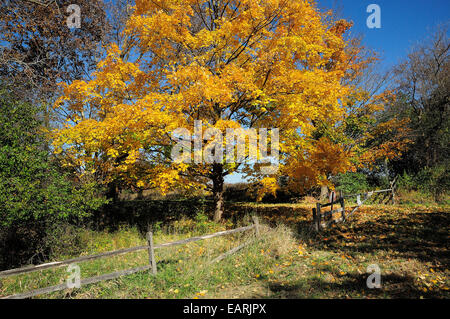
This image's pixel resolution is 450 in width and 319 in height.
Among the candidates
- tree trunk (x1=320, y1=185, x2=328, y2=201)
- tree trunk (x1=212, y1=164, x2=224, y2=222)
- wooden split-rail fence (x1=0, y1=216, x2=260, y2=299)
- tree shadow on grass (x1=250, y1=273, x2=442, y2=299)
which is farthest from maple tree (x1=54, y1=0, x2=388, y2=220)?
tree trunk (x1=320, y1=185, x2=328, y2=201)

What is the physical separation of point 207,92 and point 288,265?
5492mm

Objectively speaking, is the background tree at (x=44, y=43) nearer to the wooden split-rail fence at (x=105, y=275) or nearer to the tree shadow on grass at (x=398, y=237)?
the wooden split-rail fence at (x=105, y=275)

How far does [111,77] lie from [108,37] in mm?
7568

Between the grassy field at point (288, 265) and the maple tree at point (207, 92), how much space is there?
7.27 ft

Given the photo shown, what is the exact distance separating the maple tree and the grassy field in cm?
221

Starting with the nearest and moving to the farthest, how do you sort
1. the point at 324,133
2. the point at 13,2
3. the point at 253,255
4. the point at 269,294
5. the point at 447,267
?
the point at 269,294, the point at 447,267, the point at 253,255, the point at 13,2, the point at 324,133

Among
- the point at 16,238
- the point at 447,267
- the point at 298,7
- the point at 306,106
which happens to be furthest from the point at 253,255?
the point at 298,7

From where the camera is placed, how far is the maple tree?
831cm

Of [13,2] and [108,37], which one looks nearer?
[13,2]

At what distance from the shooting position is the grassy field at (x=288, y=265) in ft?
18.0

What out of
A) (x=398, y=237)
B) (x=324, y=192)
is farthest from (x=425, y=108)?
(x=398, y=237)

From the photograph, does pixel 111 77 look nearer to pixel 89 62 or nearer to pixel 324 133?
pixel 89 62

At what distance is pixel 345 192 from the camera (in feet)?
62.1

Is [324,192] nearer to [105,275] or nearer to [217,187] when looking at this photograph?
[217,187]
